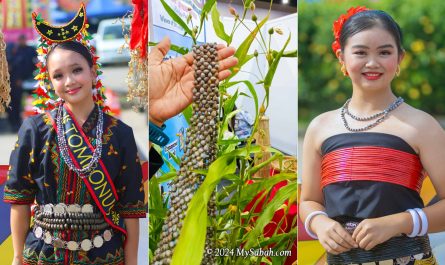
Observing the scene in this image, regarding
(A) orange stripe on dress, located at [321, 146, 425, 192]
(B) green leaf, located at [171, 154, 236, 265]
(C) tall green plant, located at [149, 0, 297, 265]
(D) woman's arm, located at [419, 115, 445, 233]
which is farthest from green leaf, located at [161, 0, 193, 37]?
(D) woman's arm, located at [419, 115, 445, 233]

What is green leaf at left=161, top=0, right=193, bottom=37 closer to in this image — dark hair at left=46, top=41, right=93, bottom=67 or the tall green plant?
the tall green plant

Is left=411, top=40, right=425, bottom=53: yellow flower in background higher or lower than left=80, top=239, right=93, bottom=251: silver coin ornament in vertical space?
higher

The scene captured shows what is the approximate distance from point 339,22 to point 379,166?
614 millimetres

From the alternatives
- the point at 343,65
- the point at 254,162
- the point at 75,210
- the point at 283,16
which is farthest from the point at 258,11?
the point at 75,210

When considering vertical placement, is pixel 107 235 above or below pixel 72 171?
below

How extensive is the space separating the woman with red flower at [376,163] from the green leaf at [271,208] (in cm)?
16

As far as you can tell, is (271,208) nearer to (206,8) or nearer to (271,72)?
(271,72)

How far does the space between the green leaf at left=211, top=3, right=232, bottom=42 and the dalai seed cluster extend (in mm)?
59

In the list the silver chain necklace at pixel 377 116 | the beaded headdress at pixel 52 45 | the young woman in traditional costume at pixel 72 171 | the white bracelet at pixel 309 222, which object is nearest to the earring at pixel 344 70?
the silver chain necklace at pixel 377 116

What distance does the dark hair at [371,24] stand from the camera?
261 cm

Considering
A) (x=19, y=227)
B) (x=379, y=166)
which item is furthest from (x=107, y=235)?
(x=379, y=166)

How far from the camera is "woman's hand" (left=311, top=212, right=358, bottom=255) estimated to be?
261cm

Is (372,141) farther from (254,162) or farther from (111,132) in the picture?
(111,132)

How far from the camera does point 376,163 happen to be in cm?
257
